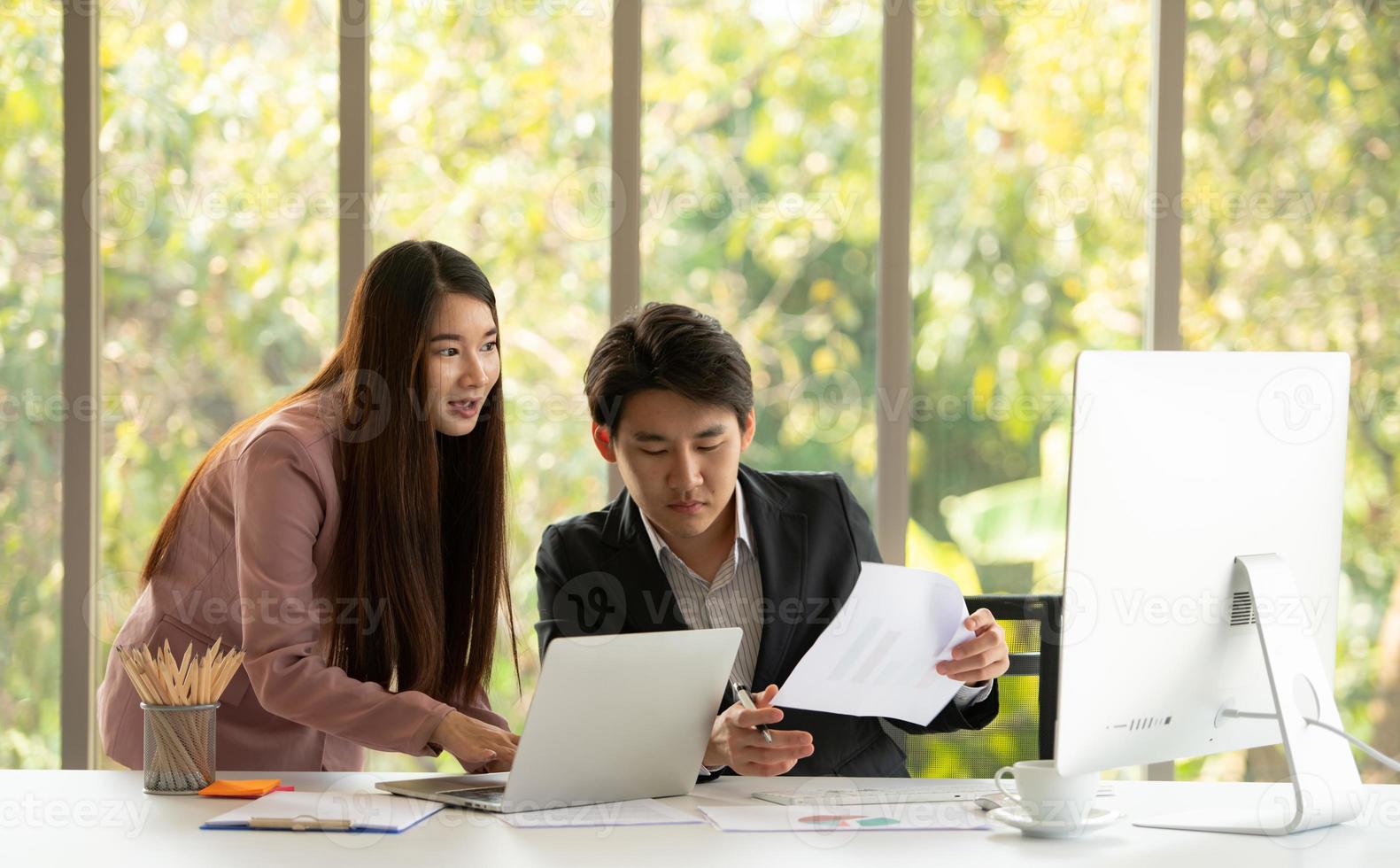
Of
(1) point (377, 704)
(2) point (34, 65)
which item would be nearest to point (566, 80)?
(2) point (34, 65)

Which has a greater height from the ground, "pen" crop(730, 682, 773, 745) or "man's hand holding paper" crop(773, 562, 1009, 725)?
"man's hand holding paper" crop(773, 562, 1009, 725)

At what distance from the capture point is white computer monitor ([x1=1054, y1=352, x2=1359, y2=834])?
1.23 meters

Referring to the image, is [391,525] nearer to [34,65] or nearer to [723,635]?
[723,635]

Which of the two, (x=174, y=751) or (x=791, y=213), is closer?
(x=174, y=751)

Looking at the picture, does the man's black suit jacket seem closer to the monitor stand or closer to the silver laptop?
the silver laptop

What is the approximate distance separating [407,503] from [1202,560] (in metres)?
1.07

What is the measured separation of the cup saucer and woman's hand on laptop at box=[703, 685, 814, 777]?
0.26 meters

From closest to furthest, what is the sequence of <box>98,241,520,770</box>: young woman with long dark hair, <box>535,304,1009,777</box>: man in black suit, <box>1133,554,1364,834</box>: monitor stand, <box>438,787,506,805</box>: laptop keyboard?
1. <box>1133,554,1364,834</box>: monitor stand
2. <box>438,787,506,805</box>: laptop keyboard
3. <box>98,241,520,770</box>: young woman with long dark hair
4. <box>535,304,1009,777</box>: man in black suit

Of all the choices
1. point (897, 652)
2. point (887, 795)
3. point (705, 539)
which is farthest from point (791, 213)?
point (887, 795)

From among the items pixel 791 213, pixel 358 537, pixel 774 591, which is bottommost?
pixel 774 591

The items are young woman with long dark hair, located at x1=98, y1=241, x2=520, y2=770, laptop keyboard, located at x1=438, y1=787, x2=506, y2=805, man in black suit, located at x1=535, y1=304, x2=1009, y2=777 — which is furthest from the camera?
man in black suit, located at x1=535, y1=304, x2=1009, y2=777

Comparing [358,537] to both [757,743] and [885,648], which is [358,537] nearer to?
[757,743]

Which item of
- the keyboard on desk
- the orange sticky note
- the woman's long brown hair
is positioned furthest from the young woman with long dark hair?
the keyboard on desk

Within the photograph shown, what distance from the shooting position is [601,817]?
1.42m
